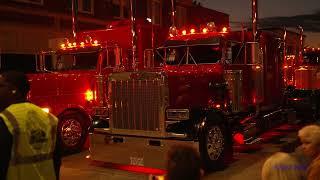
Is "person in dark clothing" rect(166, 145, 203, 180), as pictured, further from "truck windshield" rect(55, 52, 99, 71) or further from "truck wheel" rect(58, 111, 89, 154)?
"truck windshield" rect(55, 52, 99, 71)

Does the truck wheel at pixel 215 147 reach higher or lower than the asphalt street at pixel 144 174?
higher

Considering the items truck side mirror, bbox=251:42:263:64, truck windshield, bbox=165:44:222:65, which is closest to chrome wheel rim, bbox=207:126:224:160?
truck windshield, bbox=165:44:222:65

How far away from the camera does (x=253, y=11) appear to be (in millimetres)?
10469

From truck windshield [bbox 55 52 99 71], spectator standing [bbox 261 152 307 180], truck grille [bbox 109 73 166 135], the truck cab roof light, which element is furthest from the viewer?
truck windshield [bbox 55 52 99 71]

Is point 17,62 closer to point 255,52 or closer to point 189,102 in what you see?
point 255,52

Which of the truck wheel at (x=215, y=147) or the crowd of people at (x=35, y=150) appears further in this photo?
the truck wheel at (x=215, y=147)

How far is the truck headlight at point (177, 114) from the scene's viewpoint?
791 centimetres

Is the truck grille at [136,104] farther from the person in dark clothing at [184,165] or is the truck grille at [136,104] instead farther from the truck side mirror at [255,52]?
the person in dark clothing at [184,165]

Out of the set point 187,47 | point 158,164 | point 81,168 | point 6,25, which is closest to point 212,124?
point 158,164

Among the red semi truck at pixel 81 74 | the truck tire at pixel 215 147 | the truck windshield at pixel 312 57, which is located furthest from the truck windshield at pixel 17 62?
the truck tire at pixel 215 147

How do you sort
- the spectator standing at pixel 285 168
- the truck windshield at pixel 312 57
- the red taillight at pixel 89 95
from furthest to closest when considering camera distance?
the truck windshield at pixel 312 57, the red taillight at pixel 89 95, the spectator standing at pixel 285 168

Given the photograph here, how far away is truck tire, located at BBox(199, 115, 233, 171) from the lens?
26.6 ft

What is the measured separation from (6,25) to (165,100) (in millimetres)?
11783

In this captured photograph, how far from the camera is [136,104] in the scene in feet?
27.2
